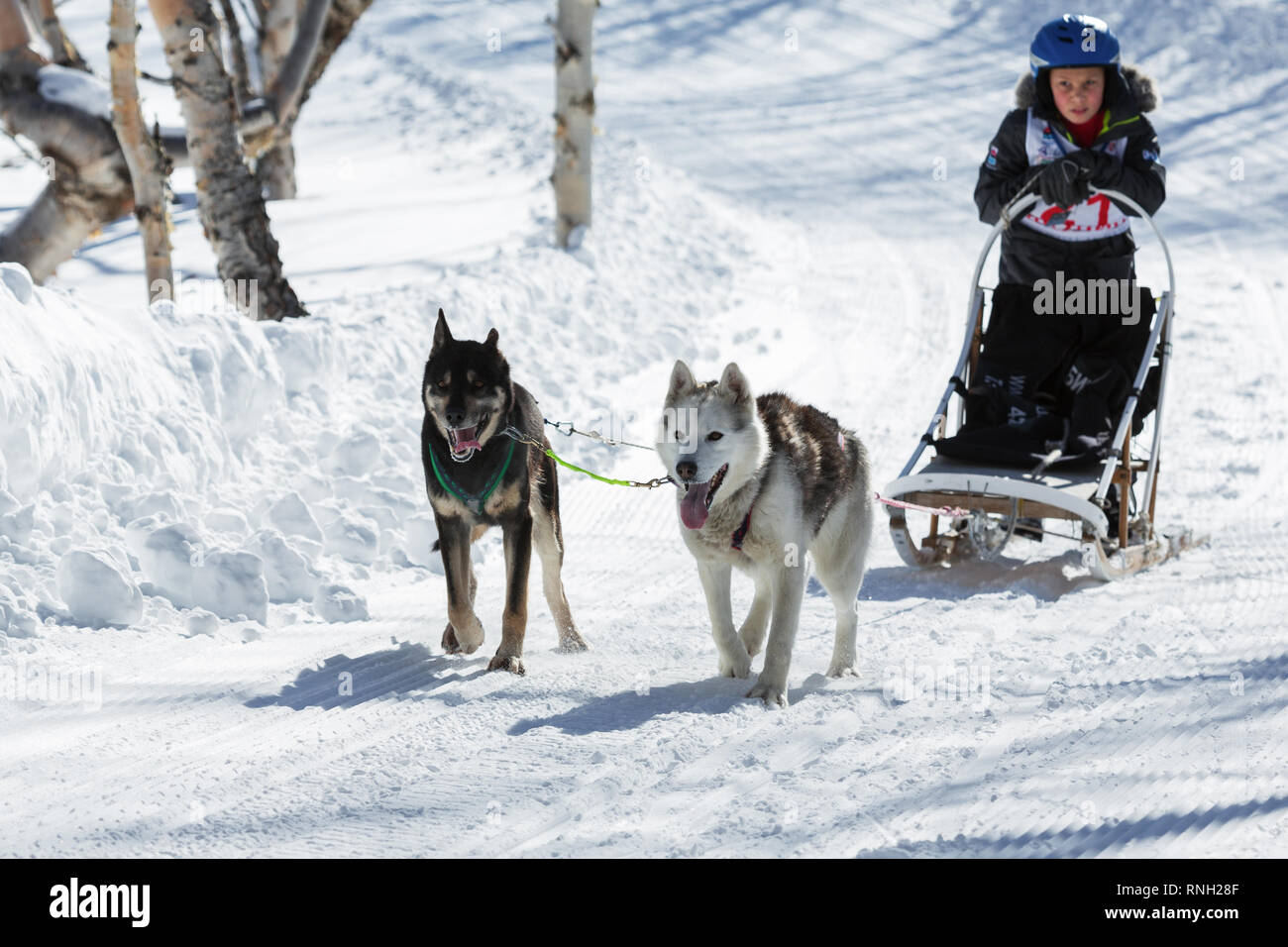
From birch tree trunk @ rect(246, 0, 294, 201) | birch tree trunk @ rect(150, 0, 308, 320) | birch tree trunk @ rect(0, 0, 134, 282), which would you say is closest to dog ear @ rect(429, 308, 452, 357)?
birch tree trunk @ rect(150, 0, 308, 320)

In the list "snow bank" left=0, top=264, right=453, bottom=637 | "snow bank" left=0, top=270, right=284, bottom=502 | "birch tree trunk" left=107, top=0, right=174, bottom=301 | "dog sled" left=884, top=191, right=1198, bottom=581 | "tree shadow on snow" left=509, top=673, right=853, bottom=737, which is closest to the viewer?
"tree shadow on snow" left=509, top=673, right=853, bottom=737

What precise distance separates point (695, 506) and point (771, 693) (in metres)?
0.68

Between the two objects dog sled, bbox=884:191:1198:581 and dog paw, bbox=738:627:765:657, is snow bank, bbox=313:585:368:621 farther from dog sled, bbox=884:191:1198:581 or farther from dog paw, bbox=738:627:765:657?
dog sled, bbox=884:191:1198:581

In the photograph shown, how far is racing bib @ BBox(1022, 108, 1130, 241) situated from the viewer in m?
6.37

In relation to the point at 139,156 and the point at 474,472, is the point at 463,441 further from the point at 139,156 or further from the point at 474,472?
the point at 139,156

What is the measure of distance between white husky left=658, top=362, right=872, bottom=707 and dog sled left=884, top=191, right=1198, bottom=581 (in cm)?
Result: 102

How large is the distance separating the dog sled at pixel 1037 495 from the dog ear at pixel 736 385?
164 centimetres

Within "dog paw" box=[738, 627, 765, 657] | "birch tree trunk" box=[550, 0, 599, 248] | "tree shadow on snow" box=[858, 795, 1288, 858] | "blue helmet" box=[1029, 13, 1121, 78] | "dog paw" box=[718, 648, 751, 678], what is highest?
"birch tree trunk" box=[550, 0, 599, 248]

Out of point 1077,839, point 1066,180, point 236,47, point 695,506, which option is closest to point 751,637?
point 695,506

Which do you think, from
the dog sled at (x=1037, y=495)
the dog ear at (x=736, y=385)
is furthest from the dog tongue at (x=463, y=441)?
the dog sled at (x=1037, y=495)

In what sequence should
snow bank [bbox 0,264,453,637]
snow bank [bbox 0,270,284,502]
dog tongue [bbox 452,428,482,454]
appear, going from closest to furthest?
dog tongue [bbox 452,428,482,454]
snow bank [bbox 0,264,453,637]
snow bank [bbox 0,270,284,502]

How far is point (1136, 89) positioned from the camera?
6.20m
